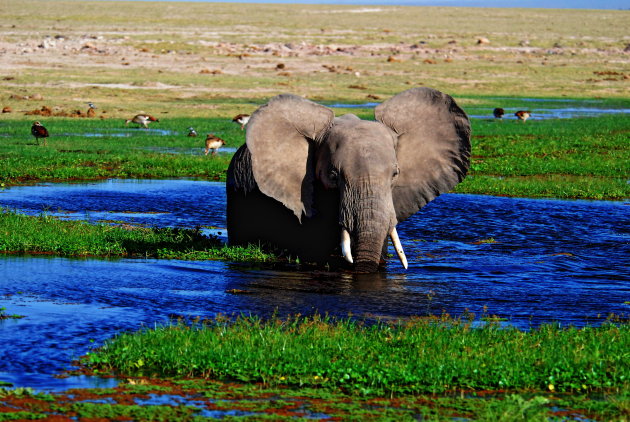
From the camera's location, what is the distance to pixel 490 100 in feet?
187

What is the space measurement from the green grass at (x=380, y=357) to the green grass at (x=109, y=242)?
15.9ft

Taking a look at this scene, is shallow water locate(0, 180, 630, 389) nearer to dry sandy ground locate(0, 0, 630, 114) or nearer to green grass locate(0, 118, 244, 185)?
green grass locate(0, 118, 244, 185)

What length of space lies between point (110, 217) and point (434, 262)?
22.7ft

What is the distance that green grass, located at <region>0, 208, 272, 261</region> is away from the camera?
49.6 ft

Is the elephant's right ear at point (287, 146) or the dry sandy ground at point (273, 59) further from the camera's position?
the dry sandy ground at point (273, 59)

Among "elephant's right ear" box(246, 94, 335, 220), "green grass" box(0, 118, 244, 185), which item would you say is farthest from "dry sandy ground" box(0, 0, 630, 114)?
"elephant's right ear" box(246, 94, 335, 220)

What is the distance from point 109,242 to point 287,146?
11.4 feet

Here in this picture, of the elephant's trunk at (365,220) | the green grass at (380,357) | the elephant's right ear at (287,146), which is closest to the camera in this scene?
the green grass at (380,357)

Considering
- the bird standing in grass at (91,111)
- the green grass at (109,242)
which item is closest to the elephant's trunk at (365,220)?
the green grass at (109,242)

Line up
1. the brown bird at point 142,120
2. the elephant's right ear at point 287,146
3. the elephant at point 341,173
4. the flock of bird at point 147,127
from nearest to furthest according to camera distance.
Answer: the elephant at point 341,173
the elephant's right ear at point 287,146
the flock of bird at point 147,127
the brown bird at point 142,120

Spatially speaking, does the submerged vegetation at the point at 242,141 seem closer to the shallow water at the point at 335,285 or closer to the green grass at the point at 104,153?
the green grass at the point at 104,153

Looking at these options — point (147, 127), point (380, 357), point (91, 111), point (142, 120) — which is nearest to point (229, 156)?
point (142, 120)

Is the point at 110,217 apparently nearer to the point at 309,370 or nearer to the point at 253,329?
the point at 253,329

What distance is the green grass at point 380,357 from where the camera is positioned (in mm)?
8672
